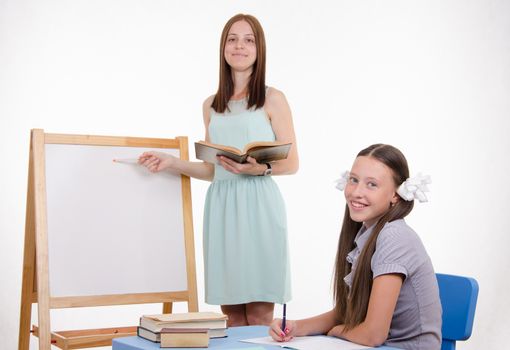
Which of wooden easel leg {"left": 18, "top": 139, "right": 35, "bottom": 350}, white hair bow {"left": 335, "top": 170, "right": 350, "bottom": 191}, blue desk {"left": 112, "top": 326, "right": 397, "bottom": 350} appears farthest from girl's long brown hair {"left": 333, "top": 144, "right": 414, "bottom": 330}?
wooden easel leg {"left": 18, "top": 139, "right": 35, "bottom": 350}

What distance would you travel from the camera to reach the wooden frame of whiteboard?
9.31ft

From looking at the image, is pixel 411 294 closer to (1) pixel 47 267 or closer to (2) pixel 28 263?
(1) pixel 47 267

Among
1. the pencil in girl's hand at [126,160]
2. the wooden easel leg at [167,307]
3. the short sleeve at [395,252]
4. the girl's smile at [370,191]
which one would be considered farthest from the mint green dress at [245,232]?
the short sleeve at [395,252]

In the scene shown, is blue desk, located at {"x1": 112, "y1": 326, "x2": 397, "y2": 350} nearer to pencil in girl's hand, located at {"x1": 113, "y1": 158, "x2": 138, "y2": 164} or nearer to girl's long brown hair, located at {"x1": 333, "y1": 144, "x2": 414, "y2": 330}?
girl's long brown hair, located at {"x1": 333, "y1": 144, "x2": 414, "y2": 330}

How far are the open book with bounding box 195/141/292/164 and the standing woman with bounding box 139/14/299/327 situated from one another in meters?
0.05

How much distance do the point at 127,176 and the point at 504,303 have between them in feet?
9.34

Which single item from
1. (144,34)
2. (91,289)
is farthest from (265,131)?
(144,34)

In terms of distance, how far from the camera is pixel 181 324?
75.7 inches

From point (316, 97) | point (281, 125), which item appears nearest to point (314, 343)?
point (281, 125)

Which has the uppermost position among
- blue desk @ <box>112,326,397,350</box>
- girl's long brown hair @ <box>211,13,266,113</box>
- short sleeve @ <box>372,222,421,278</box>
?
girl's long brown hair @ <box>211,13,266,113</box>

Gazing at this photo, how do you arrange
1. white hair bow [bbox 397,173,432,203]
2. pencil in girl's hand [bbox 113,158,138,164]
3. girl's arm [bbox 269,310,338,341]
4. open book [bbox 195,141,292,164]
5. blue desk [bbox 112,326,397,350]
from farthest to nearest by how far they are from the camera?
pencil in girl's hand [bbox 113,158,138,164] → open book [bbox 195,141,292,164] → white hair bow [bbox 397,173,432,203] → girl's arm [bbox 269,310,338,341] → blue desk [bbox 112,326,397,350]

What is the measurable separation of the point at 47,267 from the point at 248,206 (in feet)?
2.58

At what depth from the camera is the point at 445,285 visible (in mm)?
2268

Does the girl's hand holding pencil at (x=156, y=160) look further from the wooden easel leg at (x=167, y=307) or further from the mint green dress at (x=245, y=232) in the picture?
the wooden easel leg at (x=167, y=307)
